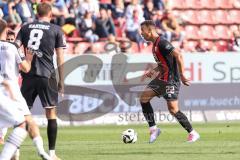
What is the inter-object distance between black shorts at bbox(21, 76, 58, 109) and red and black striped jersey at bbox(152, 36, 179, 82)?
353 centimetres

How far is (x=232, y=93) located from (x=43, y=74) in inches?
512

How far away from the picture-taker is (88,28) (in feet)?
85.0

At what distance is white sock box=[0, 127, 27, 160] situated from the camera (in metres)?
9.56

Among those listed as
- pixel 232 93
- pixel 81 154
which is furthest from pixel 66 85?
pixel 81 154

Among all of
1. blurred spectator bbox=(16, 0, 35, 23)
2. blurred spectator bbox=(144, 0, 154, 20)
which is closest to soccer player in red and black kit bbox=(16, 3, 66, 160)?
blurred spectator bbox=(16, 0, 35, 23)

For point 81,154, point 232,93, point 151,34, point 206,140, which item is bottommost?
point 232,93

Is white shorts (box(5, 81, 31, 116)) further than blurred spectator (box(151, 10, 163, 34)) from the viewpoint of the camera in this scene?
No

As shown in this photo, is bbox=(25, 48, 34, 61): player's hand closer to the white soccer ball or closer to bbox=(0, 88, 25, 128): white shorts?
bbox=(0, 88, 25, 128): white shorts

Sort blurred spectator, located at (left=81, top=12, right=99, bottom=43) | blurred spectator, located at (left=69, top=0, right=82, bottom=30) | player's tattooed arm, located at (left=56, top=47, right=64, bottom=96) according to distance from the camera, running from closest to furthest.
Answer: player's tattooed arm, located at (left=56, top=47, right=64, bottom=96) → blurred spectator, located at (left=81, top=12, right=99, bottom=43) → blurred spectator, located at (left=69, top=0, right=82, bottom=30)

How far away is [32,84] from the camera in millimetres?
12219

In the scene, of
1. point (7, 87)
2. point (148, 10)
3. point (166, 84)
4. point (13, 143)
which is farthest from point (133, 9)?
point (13, 143)

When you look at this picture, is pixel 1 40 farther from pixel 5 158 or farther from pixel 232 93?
pixel 232 93

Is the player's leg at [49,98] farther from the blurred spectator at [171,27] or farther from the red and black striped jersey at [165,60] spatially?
the blurred spectator at [171,27]

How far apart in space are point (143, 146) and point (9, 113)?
5303 mm
